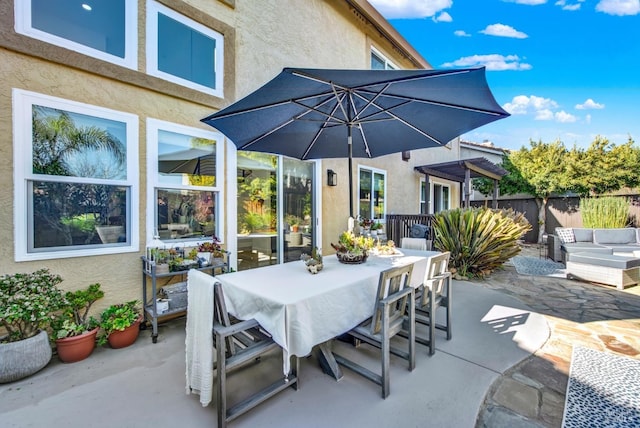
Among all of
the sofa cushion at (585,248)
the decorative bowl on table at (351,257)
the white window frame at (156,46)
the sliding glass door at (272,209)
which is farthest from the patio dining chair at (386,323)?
the sofa cushion at (585,248)

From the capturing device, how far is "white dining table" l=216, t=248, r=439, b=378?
1982 mm

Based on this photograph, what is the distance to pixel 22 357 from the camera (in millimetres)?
2535

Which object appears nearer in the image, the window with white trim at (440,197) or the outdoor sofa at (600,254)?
the outdoor sofa at (600,254)

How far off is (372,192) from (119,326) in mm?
6561

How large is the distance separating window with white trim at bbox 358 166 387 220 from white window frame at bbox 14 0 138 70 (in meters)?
5.38

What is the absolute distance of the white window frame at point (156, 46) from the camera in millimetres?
3730

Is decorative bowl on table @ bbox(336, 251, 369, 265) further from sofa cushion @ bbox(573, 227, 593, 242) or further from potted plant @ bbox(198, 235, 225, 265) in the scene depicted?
sofa cushion @ bbox(573, 227, 593, 242)

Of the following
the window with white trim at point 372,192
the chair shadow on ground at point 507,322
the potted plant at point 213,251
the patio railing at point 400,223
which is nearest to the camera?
the chair shadow on ground at point 507,322

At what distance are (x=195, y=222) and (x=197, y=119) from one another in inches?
61.8

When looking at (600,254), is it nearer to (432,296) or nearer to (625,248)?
(625,248)

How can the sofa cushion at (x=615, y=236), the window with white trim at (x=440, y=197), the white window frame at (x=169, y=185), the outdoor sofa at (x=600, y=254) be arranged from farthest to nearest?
the window with white trim at (x=440, y=197)
the sofa cushion at (x=615, y=236)
the outdoor sofa at (x=600, y=254)
the white window frame at (x=169, y=185)

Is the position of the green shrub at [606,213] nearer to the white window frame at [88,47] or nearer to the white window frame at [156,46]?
the white window frame at [156,46]

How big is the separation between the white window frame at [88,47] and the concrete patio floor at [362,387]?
3.46m

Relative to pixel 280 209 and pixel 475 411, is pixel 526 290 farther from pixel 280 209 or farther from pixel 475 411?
pixel 280 209
